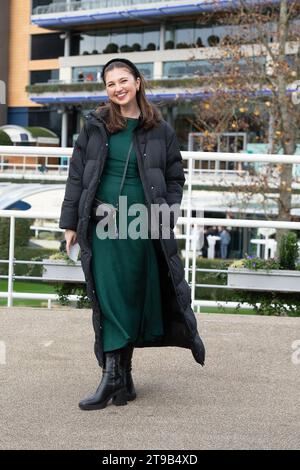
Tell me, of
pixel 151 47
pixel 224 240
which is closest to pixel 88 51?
pixel 151 47

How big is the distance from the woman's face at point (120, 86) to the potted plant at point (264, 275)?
3254 mm

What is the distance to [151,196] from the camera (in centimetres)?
405

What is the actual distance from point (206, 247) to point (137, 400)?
27133 millimetres

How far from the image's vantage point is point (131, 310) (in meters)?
4.15

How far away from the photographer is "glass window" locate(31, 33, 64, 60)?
58719 mm

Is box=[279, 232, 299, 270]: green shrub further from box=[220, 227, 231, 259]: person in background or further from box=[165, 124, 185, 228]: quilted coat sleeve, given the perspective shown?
box=[220, 227, 231, 259]: person in background

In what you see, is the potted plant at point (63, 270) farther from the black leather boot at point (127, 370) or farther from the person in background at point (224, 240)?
the person in background at point (224, 240)

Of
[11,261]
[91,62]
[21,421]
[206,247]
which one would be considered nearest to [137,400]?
[21,421]

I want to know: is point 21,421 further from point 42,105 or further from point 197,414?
point 42,105

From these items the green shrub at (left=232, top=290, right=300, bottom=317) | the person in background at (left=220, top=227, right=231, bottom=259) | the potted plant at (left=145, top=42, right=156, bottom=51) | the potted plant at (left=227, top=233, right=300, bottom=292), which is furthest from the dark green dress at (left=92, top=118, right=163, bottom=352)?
the potted plant at (left=145, top=42, right=156, bottom=51)

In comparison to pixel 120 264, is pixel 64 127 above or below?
above

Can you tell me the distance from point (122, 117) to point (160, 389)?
1516 millimetres

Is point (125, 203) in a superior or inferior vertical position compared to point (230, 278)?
superior

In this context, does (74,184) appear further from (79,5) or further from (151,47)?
(79,5)
